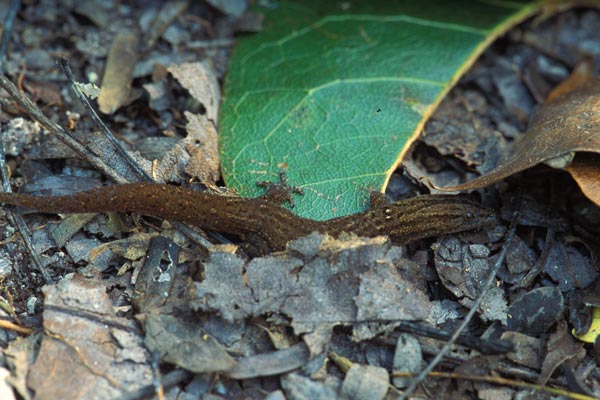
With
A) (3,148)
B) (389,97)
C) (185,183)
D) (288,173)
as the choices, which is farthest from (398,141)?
(3,148)

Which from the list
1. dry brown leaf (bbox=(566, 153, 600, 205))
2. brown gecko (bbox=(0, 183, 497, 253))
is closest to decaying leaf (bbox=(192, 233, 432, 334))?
Answer: brown gecko (bbox=(0, 183, 497, 253))

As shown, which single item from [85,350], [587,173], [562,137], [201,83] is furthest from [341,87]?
[85,350]

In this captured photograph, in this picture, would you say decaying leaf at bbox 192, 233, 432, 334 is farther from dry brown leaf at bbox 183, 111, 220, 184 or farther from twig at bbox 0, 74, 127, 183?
twig at bbox 0, 74, 127, 183

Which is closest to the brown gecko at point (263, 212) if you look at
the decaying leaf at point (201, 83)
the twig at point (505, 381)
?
the decaying leaf at point (201, 83)

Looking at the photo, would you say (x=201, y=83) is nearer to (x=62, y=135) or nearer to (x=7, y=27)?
(x=62, y=135)

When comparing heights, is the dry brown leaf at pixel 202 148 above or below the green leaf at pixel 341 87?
below

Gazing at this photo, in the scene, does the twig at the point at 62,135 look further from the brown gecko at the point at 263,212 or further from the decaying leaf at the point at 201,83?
the decaying leaf at the point at 201,83

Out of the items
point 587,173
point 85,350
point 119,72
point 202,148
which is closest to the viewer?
point 85,350

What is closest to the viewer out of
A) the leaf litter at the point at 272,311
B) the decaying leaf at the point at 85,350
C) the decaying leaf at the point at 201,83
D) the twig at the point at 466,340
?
the decaying leaf at the point at 85,350
